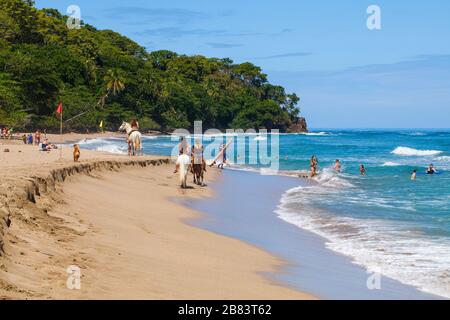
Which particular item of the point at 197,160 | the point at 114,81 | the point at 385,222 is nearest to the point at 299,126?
the point at 114,81

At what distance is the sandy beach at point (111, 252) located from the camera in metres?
6.87

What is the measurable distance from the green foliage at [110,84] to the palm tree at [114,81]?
5cm

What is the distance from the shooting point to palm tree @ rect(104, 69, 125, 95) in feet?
325

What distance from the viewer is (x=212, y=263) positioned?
9.85 metres

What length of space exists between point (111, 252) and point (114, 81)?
9270cm

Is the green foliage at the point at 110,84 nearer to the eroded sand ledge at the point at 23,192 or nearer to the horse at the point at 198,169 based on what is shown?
the horse at the point at 198,169

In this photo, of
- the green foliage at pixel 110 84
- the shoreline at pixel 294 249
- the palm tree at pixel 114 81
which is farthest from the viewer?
the palm tree at pixel 114 81

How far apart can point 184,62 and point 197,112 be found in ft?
89.7

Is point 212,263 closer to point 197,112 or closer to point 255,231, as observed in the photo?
point 255,231

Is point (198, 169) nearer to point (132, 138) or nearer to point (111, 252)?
point (132, 138)

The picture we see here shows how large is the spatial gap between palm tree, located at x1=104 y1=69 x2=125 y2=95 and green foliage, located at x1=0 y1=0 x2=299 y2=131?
5 cm

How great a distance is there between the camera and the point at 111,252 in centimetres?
901

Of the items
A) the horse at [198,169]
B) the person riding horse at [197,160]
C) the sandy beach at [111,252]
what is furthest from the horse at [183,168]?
the sandy beach at [111,252]
